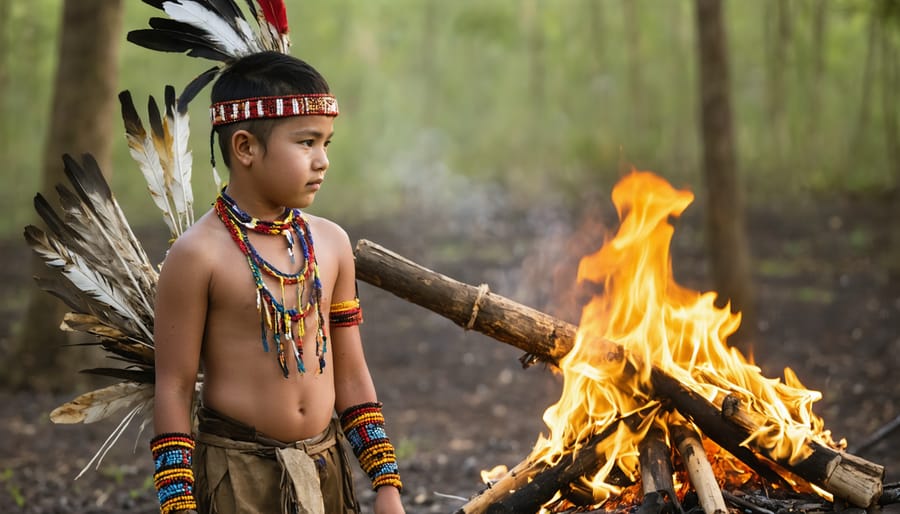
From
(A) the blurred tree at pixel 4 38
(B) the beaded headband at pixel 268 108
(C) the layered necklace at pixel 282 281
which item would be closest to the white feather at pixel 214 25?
(B) the beaded headband at pixel 268 108

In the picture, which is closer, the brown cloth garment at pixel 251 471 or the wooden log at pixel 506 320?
the brown cloth garment at pixel 251 471

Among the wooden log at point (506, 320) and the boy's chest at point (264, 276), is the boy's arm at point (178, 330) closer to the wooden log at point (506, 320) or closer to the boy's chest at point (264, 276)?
the boy's chest at point (264, 276)

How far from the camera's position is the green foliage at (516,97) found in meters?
19.7

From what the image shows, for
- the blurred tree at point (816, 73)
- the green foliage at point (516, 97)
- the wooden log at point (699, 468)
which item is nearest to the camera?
the wooden log at point (699, 468)

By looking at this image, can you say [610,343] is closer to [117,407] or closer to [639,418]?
[639,418]

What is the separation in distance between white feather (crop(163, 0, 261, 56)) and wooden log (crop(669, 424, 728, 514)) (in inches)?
77.8

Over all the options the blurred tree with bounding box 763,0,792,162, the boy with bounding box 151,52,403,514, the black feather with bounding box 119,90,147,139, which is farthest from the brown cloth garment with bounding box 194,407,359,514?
the blurred tree with bounding box 763,0,792,162

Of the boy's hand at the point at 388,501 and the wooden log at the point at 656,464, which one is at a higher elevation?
the wooden log at the point at 656,464

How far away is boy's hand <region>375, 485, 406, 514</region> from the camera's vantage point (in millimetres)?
2834

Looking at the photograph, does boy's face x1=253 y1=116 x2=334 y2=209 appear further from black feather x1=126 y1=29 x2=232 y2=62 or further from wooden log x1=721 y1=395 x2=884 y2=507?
wooden log x1=721 y1=395 x2=884 y2=507

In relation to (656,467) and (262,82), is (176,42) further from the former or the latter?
(656,467)

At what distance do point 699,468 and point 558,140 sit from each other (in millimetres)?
19672

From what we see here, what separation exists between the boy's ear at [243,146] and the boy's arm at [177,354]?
11.3 inches

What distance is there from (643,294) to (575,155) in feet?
57.3
